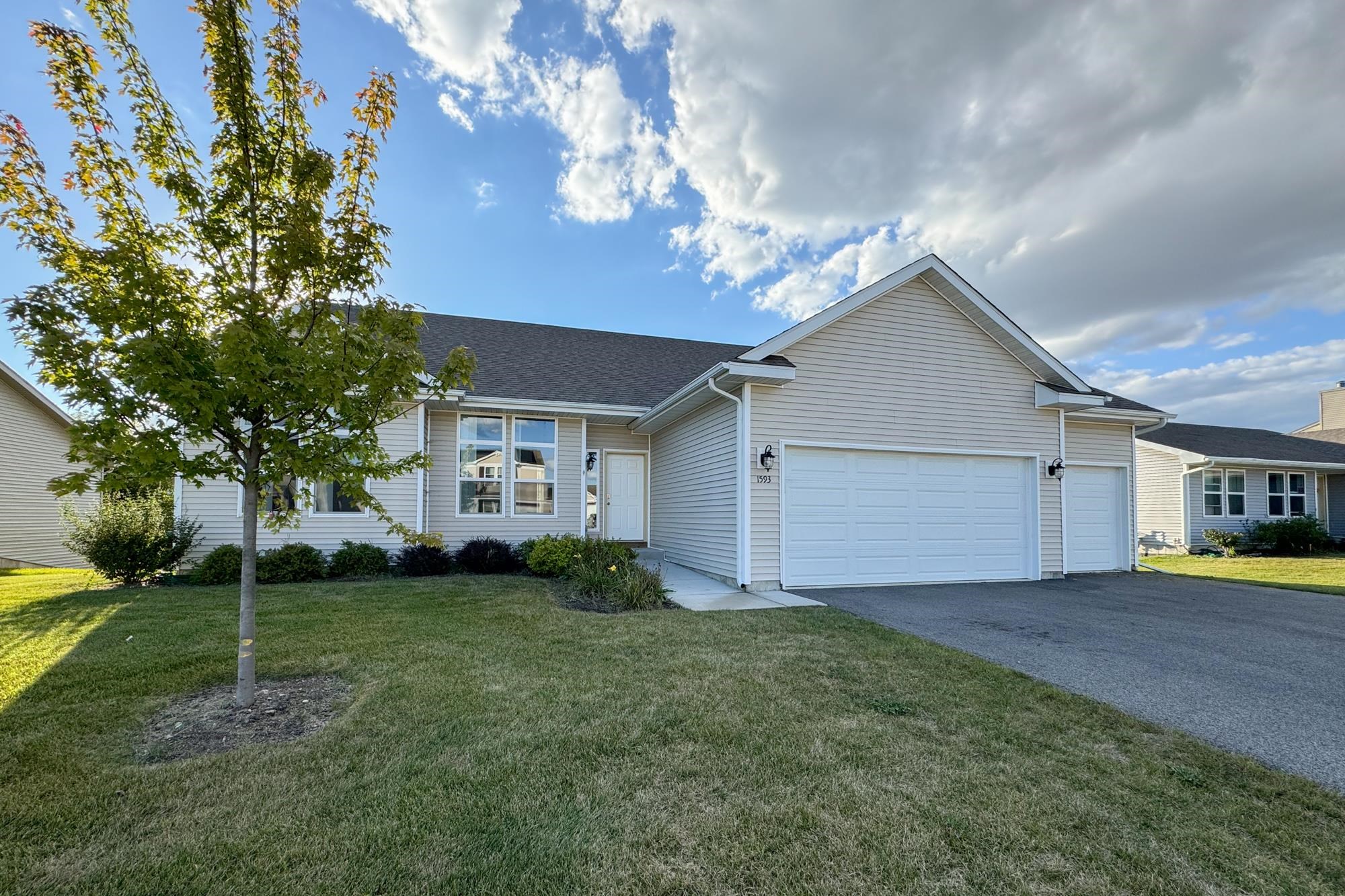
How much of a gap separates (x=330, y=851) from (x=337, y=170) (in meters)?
4.35

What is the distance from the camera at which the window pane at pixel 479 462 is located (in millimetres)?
11609

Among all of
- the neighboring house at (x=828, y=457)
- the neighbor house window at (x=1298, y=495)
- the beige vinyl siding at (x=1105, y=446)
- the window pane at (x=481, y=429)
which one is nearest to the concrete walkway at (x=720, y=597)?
the neighboring house at (x=828, y=457)

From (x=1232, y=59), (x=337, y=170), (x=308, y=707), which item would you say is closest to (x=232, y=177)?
(x=337, y=170)

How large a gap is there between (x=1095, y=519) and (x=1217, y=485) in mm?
10862

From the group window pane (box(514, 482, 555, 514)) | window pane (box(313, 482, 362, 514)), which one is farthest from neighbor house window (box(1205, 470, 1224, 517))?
window pane (box(313, 482, 362, 514))

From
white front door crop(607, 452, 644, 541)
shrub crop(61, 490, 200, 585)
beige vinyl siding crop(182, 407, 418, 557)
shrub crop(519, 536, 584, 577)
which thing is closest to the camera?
shrub crop(61, 490, 200, 585)

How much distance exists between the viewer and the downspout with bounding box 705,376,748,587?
8.59m

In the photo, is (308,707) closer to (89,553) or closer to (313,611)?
(313,611)

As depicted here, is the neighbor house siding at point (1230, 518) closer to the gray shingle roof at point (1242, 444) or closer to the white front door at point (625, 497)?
the gray shingle roof at point (1242, 444)

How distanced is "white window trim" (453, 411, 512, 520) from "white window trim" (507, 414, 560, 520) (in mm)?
68

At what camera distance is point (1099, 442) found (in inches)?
467

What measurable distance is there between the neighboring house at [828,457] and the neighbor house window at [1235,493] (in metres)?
9.60

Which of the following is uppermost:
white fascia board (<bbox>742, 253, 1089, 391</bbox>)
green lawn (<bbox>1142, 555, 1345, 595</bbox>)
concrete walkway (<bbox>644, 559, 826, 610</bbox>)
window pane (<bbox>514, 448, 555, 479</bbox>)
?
white fascia board (<bbox>742, 253, 1089, 391</bbox>)

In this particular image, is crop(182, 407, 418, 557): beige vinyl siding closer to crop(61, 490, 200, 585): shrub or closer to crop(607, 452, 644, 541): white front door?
crop(61, 490, 200, 585): shrub
